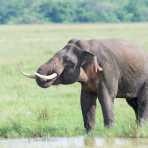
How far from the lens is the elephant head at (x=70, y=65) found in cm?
1080

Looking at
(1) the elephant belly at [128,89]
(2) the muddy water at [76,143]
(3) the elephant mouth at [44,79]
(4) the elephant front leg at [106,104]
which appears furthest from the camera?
(1) the elephant belly at [128,89]

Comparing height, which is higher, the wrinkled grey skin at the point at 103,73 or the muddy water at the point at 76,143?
the wrinkled grey skin at the point at 103,73

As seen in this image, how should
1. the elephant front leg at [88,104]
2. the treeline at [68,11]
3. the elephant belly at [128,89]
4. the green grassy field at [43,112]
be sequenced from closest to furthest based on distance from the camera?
1. the green grassy field at [43,112]
2. the elephant front leg at [88,104]
3. the elephant belly at [128,89]
4. the treeline at [68,11]

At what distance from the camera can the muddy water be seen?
32.1 ft

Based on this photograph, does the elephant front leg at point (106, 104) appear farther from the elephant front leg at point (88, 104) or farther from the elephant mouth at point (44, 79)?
the elephant mouth at point (44, 79)

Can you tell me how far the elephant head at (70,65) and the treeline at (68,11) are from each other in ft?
217

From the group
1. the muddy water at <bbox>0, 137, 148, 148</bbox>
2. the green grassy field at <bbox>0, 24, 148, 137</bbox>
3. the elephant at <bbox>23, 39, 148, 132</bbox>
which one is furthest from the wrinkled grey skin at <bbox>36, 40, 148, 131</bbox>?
the muddy water at <bbox>0, 137, 148, 148</bbox>

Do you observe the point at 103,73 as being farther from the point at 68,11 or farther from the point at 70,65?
the point at 68,11

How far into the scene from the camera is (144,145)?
9719mm

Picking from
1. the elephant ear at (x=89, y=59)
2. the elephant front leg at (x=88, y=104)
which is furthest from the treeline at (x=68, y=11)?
the elephant ear at (x=89, y=59)

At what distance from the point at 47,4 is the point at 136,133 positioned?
75.3 metres

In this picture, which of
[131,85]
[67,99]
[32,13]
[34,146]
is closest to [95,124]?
[131,85]

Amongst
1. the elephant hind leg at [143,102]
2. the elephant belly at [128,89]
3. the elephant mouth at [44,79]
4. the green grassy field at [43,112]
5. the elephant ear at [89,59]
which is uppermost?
the elephant ear at [89,59]

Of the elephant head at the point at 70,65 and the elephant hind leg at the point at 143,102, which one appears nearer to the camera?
the elephant head at the point at 70,65
